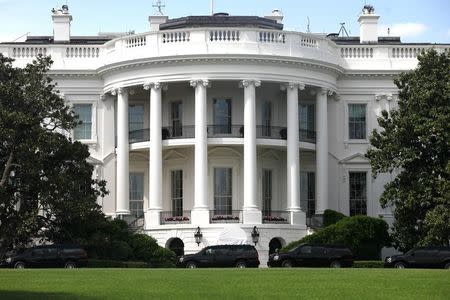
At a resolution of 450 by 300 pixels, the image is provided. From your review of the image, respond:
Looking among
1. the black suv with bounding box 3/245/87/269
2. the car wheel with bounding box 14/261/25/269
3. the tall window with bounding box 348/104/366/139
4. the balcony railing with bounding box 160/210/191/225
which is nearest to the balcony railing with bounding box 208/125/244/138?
the balcony railing with bounding box 160/210/191/225

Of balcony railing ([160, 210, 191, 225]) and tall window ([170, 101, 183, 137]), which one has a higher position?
tall window ([170, 101, 183, 137])

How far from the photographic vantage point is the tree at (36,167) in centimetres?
5941

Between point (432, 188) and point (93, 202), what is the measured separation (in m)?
16.7

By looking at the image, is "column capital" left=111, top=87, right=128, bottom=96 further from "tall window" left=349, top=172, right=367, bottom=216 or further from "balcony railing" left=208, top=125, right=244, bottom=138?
"tall window" left=349, top=172, right=367, bottom=216

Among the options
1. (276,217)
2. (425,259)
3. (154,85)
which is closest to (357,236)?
(276,217)

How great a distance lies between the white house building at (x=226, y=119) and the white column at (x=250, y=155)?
0.27ft

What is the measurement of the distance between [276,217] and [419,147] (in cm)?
1094

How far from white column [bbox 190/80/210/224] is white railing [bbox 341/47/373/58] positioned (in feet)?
34.7

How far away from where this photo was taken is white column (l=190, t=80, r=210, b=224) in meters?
68.3

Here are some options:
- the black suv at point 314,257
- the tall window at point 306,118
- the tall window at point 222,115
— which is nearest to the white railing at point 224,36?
the tall window at point 222,115

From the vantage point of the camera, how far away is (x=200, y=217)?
6819 cm

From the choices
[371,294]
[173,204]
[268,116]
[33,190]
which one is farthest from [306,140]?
[371,294]

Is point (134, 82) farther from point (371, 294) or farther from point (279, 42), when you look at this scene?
point (371, 294)

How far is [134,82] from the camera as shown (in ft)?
234
